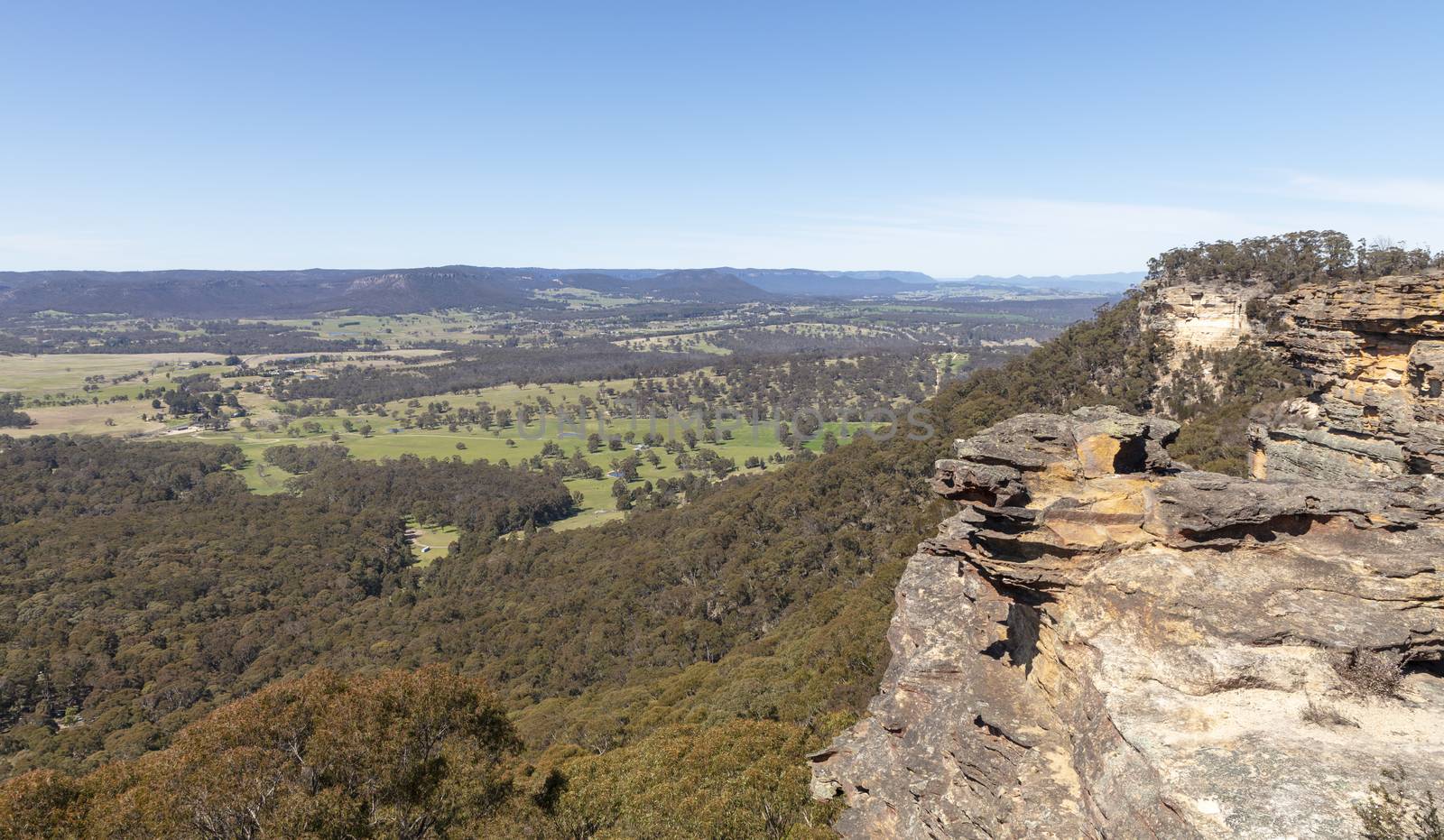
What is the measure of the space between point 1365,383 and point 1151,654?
18.0 meters

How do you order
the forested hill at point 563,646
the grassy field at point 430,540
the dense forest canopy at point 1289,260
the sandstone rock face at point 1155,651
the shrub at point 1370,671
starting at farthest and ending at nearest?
the grassy field at point 430,540 → the dense forest canopy at point 1289,260 → the forested hill at point 563,646 → the shrub at point 1370,671 → the sandstone rock face at point 1155,651

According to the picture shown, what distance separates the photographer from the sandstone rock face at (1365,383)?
21.2m

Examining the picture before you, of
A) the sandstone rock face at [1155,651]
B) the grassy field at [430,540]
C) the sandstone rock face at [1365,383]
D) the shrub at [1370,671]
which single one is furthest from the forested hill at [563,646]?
the sandstone rock face at [1365,383]

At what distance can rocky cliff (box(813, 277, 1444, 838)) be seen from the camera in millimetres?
11078

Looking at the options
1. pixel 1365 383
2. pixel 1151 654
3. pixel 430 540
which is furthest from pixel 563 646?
pixel 1365 383

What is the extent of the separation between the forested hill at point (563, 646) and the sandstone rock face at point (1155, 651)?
5915 mm

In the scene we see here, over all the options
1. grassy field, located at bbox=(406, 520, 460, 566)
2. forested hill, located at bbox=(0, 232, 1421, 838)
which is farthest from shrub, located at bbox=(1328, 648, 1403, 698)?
grassy field, located at bbox=(406, 520, 460, 566)

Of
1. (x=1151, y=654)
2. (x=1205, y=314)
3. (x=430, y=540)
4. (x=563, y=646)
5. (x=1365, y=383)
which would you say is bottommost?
(x=430, y=540)

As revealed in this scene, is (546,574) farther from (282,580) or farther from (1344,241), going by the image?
(1344,241)

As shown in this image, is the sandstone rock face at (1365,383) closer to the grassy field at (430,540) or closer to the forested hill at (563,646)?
the forested hill at (563,646)

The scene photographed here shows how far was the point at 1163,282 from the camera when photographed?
6538 cm

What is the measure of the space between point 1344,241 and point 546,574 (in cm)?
8743

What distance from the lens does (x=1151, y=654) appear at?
1312 centimetres

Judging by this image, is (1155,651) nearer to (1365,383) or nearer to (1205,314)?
(1365,383)
